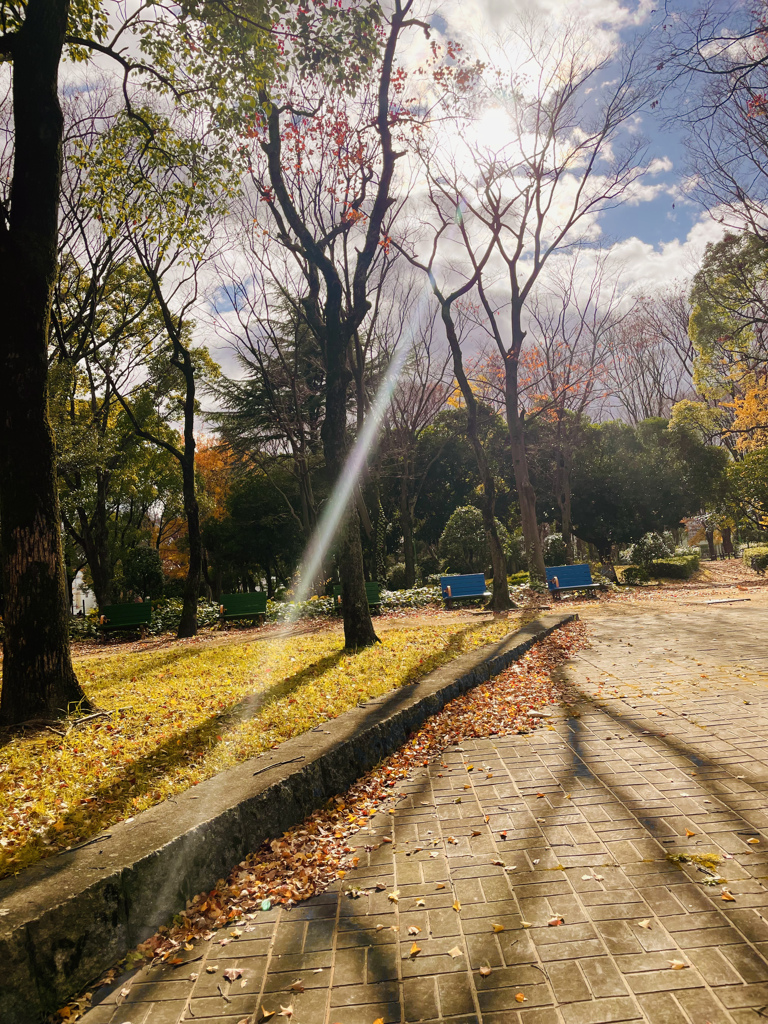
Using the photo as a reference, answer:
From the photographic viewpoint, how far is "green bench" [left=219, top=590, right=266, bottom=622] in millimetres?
16219

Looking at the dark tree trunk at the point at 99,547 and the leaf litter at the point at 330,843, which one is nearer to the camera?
the leaf litter at the point at 330,843

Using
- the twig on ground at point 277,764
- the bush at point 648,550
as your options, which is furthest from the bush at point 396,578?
the twig on ground at point 277,764

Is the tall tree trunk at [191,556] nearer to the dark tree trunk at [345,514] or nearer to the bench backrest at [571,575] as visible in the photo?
the dark tree trunk at [345,514]

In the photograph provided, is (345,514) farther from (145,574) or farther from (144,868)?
(145,574)

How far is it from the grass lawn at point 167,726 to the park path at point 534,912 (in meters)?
0.91

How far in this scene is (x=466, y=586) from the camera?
16.5m

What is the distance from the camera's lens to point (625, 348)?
30562 mm

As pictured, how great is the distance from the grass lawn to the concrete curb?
0.25m

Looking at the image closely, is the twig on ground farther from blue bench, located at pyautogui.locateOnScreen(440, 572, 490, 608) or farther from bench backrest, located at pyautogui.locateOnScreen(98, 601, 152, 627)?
bench backrest, located at pyautogui.locateOnScreen(98, 601, 152, 627)

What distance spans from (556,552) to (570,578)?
6.22m

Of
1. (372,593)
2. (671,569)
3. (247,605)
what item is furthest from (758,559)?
(247,605)

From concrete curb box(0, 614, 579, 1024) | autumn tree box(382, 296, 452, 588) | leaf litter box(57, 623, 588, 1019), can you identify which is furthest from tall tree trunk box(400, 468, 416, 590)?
concrete curb box(0, 614, 579, 1024)

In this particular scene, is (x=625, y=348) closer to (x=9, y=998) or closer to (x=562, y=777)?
(x=562, y=777)

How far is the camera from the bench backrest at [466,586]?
16.4 metres
